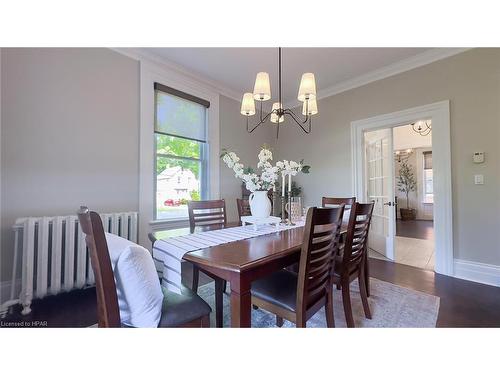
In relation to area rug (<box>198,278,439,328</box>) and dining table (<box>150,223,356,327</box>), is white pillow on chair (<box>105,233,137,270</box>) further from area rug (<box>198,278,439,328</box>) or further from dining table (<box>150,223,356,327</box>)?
area rug (<box>198,278,439,328</box>)

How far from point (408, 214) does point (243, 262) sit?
818 centimetres

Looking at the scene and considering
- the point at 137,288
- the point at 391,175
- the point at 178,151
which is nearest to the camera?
the point at 137,288

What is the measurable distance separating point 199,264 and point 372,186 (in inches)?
131

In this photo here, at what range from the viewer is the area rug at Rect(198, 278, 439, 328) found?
164 cm

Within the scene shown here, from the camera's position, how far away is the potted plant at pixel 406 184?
23.8 ft

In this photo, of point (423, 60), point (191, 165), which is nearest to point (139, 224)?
point (191, 165)

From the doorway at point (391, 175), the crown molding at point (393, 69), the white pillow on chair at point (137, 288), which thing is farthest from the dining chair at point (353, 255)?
the crown molding at point (393, 69)

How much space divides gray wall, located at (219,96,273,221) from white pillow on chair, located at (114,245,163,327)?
2.63 m

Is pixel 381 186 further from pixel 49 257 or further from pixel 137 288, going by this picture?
pixel 49 257

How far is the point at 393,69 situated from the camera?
116 inches

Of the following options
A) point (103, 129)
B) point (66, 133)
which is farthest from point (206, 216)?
point (66, 133)

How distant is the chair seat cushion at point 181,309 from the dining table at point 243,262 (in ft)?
0.57

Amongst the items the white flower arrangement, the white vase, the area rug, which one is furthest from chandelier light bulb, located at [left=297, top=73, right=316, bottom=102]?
the area rug
